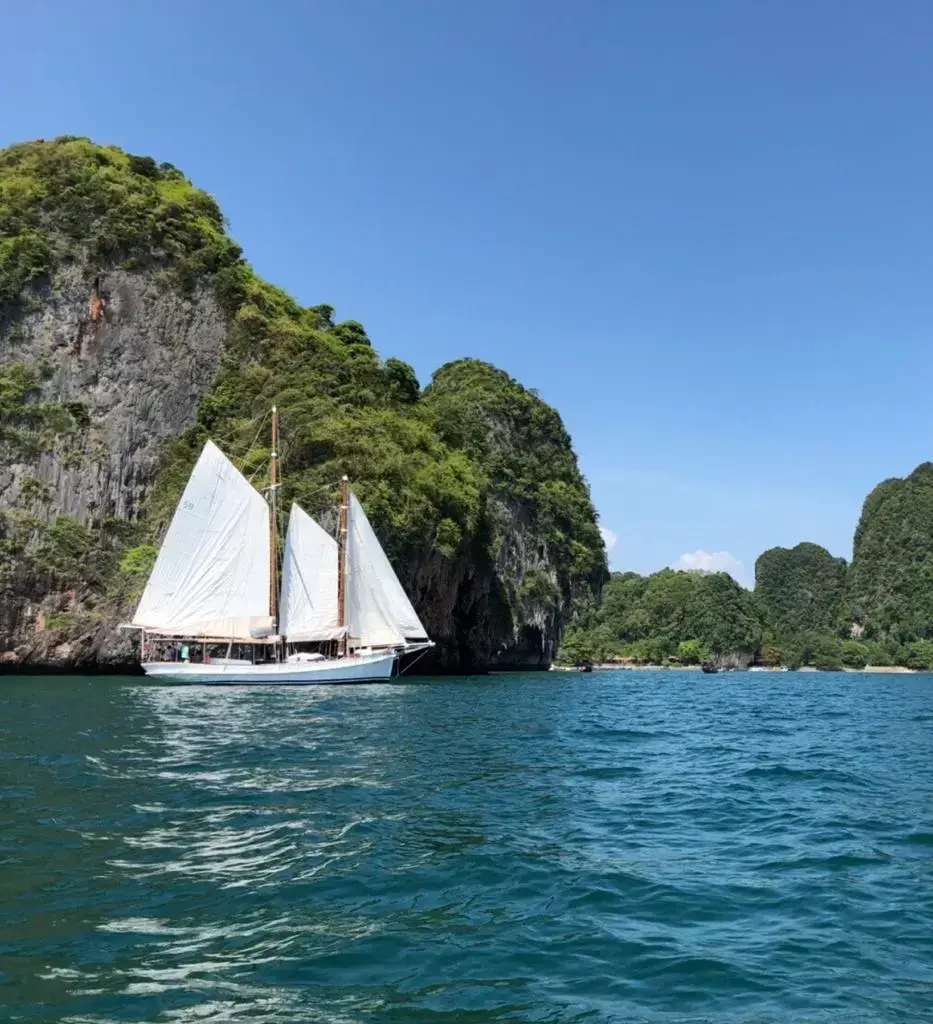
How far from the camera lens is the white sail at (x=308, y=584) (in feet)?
140

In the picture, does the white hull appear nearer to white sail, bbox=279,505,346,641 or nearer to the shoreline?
white sail, bbox=279,505,346,641

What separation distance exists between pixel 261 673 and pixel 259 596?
13.2 ft

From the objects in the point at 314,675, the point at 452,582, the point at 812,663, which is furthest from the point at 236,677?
the point at 812,663

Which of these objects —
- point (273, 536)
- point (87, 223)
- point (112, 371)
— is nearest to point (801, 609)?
point (112, 371)

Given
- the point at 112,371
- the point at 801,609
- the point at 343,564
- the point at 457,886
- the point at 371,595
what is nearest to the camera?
the point at 457,886

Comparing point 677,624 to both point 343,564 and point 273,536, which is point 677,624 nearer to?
point 343,564

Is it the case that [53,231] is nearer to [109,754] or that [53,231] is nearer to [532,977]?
[109,754]

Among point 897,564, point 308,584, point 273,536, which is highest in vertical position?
point 897,564

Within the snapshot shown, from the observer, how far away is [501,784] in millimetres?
13000

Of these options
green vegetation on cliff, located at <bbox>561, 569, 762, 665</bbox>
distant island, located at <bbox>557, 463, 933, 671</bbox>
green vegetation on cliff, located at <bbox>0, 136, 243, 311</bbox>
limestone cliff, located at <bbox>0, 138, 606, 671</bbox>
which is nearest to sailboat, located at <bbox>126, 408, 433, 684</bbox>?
limestone cliff, located at <bbox>0, 138, 606, 671</bbox>

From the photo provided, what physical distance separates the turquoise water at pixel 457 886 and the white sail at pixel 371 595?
26589 millimetres

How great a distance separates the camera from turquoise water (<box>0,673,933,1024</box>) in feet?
18.1

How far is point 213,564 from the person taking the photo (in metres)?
42.1

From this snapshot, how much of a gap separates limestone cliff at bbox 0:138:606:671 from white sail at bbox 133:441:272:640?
7.35 m
